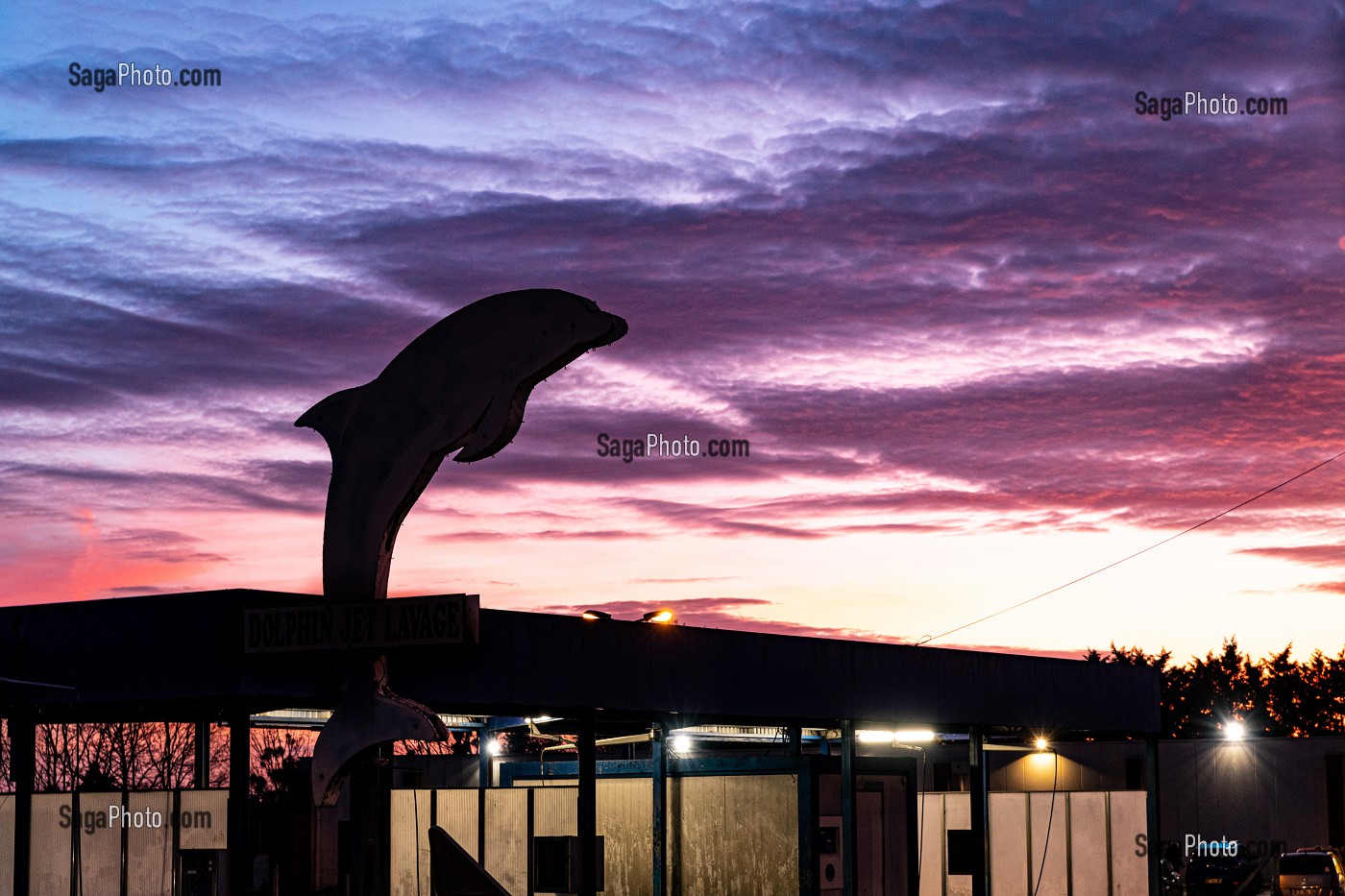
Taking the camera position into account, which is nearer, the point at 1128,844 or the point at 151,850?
the point at 151,850

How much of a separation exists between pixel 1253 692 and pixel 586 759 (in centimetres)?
13087

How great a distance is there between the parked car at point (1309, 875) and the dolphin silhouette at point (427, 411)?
101ft

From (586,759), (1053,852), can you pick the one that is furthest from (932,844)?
(586,759)

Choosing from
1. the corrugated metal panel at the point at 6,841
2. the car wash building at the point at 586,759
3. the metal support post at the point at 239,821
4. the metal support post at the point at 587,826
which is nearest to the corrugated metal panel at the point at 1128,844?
the car wash building at the point at 586,759

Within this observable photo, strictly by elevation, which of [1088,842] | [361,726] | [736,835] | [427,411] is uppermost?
[427,411]

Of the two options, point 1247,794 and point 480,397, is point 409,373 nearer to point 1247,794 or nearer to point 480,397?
point 480,397

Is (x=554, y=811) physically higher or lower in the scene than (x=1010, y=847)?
higher

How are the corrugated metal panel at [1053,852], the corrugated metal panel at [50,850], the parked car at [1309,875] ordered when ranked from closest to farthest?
1. the corrugated metal panel at [50,850]
2. the corrugated metal panel at [1053,852]
3. the parked car at [1309,875]

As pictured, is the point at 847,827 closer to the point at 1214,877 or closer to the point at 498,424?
the point at 498,424

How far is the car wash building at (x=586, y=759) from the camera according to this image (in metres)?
23.1

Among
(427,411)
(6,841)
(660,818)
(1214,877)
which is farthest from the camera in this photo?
(1214,877)

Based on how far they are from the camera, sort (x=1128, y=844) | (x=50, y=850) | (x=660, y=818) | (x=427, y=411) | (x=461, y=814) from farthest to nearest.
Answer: (x=1128, y=844)
(x=461, y=814)
(x=660, y=818)
(x=50, y=850)
(x=427, y=411)

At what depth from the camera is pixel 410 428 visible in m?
23.6

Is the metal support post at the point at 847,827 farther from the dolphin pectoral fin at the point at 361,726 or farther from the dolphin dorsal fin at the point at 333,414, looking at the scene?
the dolphin dorsal fin at the point at 333,414
